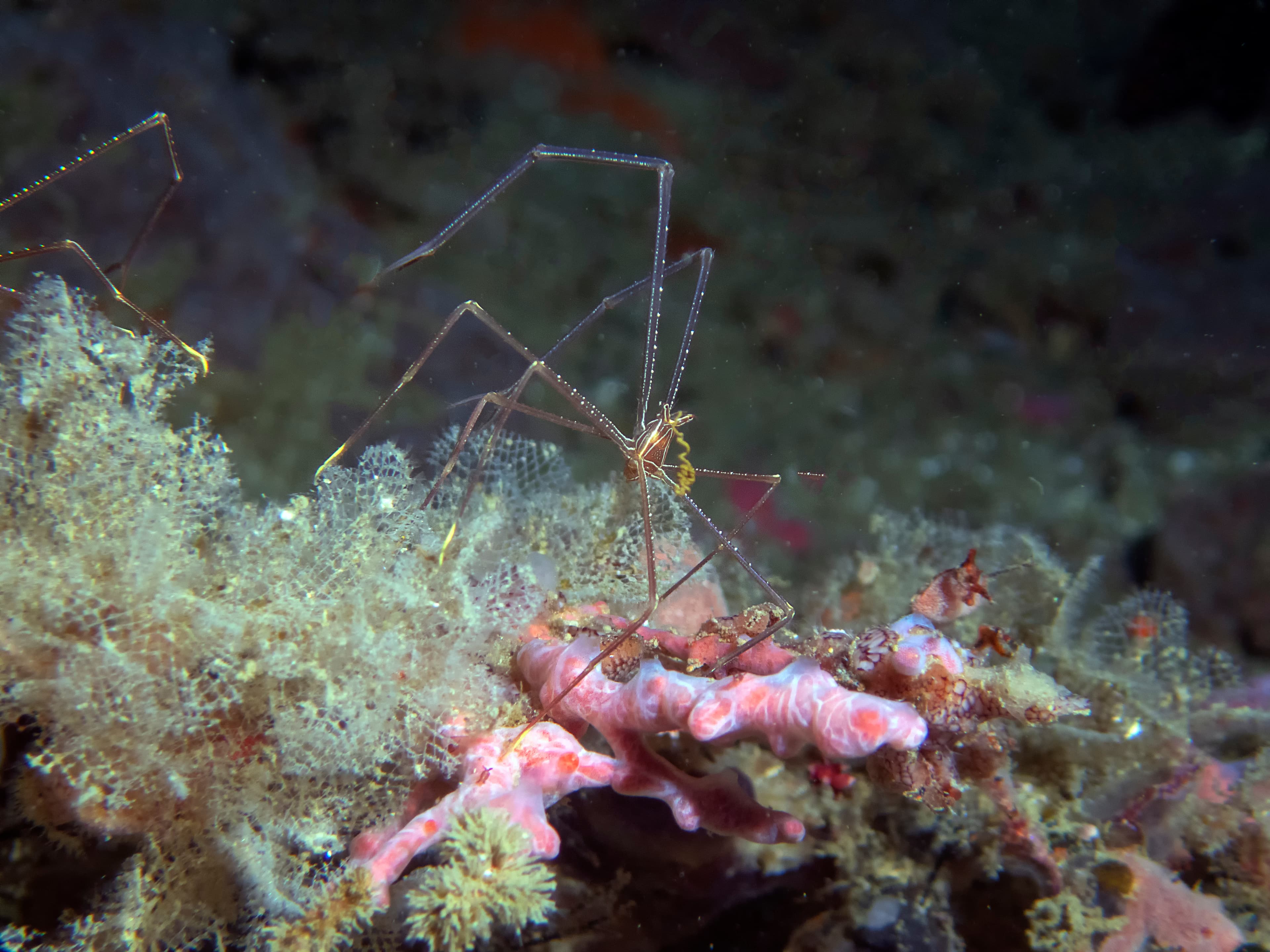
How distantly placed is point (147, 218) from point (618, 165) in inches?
86.1

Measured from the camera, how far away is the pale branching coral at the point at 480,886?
131cm

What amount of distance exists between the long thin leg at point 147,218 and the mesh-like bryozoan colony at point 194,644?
810 mm

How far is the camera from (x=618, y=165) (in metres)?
2.85

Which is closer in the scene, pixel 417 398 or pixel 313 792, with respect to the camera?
pixel 313 792

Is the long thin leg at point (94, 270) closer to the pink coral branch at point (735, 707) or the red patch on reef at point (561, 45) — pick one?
the pink coral branch at point (735, 707)

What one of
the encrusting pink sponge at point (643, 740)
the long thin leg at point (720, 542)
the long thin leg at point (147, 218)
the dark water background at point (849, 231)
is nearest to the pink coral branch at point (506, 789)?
the encrusting pink sponge at point (643, 740)

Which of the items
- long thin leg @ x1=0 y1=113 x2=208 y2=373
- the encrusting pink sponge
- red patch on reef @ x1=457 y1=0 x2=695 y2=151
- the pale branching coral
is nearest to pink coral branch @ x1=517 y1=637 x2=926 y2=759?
the encrusting pink sponge

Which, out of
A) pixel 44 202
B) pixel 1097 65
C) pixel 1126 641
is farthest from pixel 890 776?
pixel 1097 65

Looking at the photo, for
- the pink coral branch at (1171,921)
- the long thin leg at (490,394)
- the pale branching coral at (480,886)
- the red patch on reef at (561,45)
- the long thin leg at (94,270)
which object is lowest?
the pink coral branch at (1171,921)

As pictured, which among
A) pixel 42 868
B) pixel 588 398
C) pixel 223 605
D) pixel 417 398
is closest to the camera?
pixel 223 605

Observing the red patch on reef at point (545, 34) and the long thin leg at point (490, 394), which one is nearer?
the long thin leg at point (490, 394)

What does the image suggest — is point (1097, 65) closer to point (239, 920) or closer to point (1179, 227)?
point (1179, 227)

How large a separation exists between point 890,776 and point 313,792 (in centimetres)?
137

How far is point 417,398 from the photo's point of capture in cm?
325
